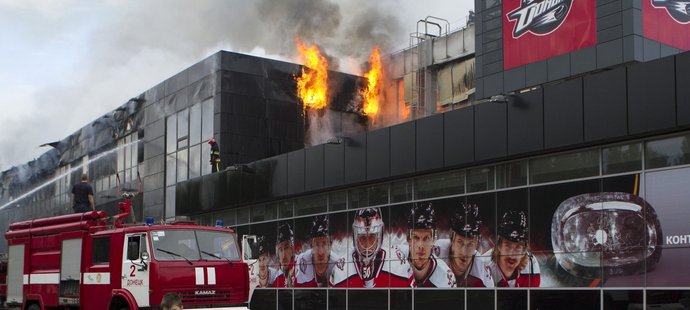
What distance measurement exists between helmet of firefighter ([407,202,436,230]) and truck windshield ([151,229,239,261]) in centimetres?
625

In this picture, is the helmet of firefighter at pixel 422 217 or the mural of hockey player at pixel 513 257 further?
the helmet of firefighter at pixel 422 217

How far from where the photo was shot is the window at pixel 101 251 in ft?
46.9

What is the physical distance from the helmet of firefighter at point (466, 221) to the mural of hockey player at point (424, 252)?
2.59ft

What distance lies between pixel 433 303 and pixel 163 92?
1775 cm

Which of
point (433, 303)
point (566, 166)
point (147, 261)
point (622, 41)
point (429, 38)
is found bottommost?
point (433, 303)

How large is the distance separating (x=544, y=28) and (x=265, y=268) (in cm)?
1231

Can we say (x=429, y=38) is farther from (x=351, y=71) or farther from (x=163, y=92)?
(x=163, y=92)

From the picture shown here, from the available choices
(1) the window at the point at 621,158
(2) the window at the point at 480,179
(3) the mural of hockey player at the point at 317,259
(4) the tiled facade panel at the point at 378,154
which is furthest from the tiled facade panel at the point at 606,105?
(3) the mural of hockey player at the point at 317,259

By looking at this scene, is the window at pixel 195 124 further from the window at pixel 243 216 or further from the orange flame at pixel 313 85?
the orange flame at pixel 313 85

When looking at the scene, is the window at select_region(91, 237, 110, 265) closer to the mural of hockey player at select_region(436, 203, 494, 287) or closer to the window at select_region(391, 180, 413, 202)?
the mural of hockey player at select_region(436, 203, 494, 287)

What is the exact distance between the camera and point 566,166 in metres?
15.7

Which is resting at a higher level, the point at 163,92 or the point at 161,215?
the point at 163,92

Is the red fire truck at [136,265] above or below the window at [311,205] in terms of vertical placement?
below

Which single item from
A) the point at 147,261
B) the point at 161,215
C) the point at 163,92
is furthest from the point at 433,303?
the point at 163,92
